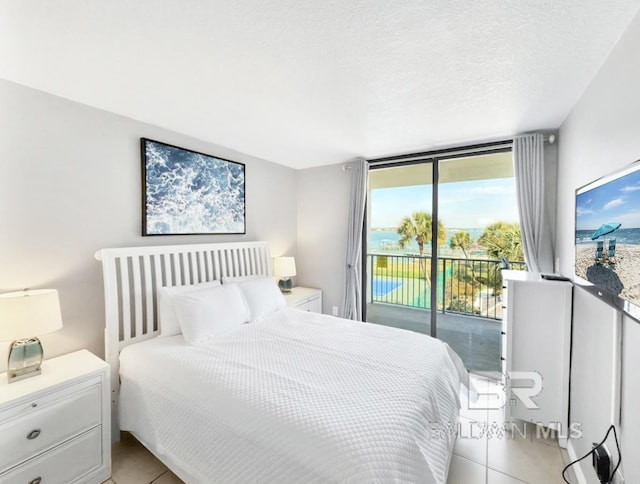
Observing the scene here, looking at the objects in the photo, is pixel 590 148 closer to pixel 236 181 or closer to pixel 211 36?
pixel 211 36

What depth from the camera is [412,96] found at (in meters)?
1.98

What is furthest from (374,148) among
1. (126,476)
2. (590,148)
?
(126,476)

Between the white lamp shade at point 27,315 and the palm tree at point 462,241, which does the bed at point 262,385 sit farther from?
the palm tree at point 462,241

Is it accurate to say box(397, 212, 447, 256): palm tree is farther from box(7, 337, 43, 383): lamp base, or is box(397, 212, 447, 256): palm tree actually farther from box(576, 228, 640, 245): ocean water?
box(7, 337, 43, 383): lamp base

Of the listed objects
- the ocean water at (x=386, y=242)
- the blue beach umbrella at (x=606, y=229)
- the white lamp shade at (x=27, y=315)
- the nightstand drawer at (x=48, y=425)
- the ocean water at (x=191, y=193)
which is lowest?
the nightstand drawer at (x=48, y=425)

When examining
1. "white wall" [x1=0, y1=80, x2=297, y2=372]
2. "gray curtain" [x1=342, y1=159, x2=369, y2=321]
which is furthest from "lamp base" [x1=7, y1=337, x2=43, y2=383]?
"gray curtain" [x1=342, y1=159, x2=369, y2=321]

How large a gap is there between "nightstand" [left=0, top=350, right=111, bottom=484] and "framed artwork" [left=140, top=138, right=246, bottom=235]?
1177mm

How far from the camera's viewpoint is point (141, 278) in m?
2.33

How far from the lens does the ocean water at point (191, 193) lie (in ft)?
8.25

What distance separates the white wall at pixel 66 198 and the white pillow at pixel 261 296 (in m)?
0.90

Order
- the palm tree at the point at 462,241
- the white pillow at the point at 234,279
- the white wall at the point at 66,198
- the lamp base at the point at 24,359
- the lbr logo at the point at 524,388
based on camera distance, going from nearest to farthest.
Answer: the lamp base at the point at 24,359
the white wall at the point at 66,198
the lbr logo at the point at 524,388
the white pillow at the point at 234,279
the palm tree at the point at 462,241

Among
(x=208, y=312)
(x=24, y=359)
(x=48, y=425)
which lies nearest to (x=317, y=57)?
(x=208, y=312)

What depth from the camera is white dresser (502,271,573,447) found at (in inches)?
81.9

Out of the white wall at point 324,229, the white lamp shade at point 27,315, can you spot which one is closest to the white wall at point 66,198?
the white lamp shade at point 27,315
